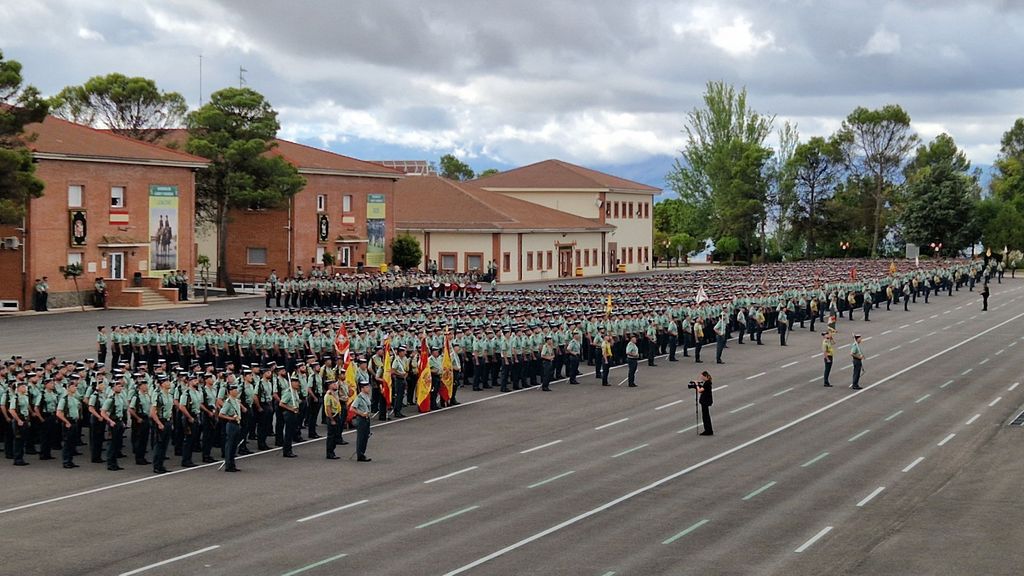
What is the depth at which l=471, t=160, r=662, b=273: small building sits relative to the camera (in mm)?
102688

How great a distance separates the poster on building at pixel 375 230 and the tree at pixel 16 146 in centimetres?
2852

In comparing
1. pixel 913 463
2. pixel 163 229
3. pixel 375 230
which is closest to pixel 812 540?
pixel 913 463

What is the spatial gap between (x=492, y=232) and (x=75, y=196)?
100 feet

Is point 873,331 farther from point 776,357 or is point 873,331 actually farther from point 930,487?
point 930,487

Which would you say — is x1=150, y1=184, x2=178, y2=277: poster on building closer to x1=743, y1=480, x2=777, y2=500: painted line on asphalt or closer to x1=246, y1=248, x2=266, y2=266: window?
x1=246, y1=248, x2=266, y2=266: window

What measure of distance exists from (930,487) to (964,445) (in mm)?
4921

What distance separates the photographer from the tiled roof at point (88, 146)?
57.0 meters

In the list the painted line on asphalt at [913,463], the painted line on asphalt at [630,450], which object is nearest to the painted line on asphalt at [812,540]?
the painted line on asphalt at [913,463]

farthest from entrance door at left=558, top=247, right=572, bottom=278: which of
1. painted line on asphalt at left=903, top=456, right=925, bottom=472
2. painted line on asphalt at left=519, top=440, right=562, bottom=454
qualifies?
painted line on asphalt at left=903, top=456, right=925, bottom=472

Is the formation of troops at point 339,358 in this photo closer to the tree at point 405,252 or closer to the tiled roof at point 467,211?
the tree at point 405,252

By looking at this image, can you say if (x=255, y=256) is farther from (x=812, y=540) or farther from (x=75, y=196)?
(x=812, y=540)

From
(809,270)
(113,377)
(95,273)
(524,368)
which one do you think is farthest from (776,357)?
(809,270)

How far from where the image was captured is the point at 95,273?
58.9m

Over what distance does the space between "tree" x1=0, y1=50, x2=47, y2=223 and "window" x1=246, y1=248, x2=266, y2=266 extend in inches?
842
